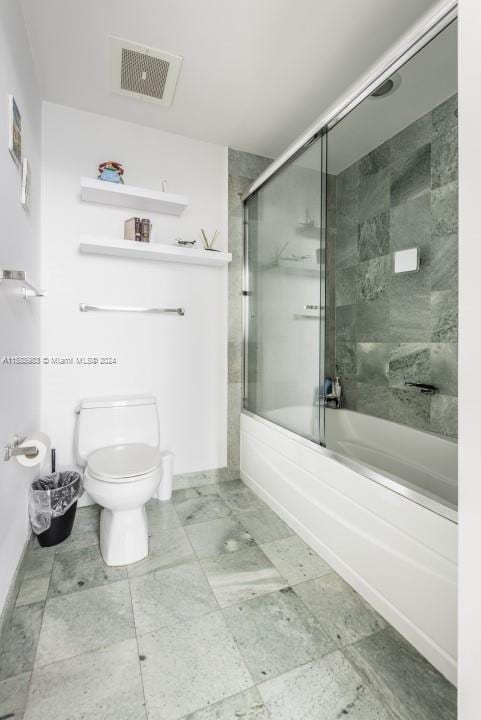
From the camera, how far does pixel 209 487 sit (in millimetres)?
2471

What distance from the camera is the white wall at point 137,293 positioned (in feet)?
6.86

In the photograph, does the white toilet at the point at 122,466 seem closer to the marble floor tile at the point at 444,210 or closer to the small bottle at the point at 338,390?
the small bottle at the point at 338,390

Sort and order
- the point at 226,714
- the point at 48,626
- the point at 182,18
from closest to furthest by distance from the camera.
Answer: the point at 226,714, the point at 48,626, the point at 182,18

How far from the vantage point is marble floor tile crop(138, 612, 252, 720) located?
3.41 ft

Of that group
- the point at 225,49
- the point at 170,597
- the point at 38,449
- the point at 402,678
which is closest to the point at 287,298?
the point at 225,49

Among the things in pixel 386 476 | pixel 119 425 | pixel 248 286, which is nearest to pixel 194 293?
pixel 248 286

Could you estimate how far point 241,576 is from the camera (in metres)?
1.56

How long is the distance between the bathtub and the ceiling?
1750 mm

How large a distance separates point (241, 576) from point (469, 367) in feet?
4.34

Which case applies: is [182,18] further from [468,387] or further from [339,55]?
[468,387]

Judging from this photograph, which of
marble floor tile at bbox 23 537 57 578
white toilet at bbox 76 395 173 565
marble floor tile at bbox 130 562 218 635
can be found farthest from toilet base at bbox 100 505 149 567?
marble floor tile at bbox 23 537 57 578

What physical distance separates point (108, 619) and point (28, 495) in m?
0.75

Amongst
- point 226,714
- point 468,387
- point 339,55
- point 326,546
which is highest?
point 339,55

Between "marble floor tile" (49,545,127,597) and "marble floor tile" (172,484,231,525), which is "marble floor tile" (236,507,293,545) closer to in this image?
"marble floor tile" (172,484,231,525)
